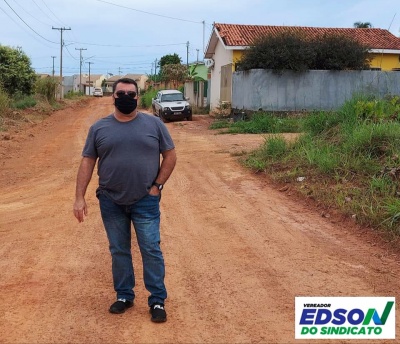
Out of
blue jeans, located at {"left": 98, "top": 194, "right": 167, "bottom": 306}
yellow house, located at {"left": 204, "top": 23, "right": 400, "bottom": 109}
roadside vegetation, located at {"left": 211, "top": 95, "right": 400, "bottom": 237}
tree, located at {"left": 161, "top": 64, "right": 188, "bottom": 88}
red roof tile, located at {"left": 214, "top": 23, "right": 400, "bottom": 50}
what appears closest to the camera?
blue jeans, located at {"left": 98, "top": 194, "right": 167, "bottom": 306}

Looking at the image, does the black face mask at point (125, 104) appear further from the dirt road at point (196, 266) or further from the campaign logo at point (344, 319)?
the campaign logo at point (344, 319)

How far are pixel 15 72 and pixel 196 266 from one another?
27203 millimetres

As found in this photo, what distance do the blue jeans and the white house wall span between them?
2304 cm

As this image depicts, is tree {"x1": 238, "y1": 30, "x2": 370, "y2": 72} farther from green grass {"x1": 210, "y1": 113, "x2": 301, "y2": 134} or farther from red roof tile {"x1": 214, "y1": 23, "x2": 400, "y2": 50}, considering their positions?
red roof tile {"x1": 214, "y1": 23, "x2": 400, "y2": 50}

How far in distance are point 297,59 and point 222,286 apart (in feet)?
55.5

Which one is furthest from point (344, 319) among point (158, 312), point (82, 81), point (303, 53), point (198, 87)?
point (82, 81)

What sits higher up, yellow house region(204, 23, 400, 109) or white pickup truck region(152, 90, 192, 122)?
yellow house region(204, 23, 400, 109)

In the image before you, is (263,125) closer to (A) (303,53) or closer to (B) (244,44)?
(A) (303,53)

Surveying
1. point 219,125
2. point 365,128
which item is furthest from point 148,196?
point 219,125

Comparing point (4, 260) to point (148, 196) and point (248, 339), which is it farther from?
point (248, 339)

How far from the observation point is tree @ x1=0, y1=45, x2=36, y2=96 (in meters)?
29.6

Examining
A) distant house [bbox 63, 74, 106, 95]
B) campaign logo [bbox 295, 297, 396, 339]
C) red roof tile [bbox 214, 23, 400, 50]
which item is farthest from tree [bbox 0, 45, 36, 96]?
distant house [bbox 63, 74, 106, 95]

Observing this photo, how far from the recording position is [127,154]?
402 centimetres

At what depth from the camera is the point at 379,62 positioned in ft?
90.1
